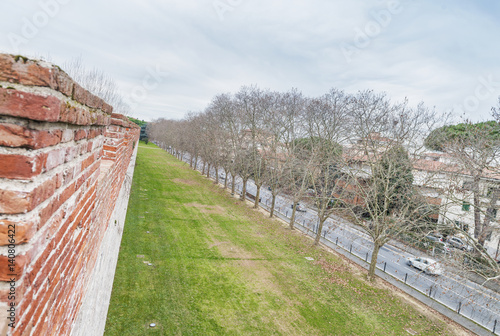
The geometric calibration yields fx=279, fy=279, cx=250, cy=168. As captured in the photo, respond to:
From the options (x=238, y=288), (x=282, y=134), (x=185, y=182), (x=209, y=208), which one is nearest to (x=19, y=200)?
(x=238, y=288)

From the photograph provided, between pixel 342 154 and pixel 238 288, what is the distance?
36.0 feet

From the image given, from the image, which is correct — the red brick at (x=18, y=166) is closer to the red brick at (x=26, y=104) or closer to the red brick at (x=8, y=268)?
the red brick at (x=26, y=104)

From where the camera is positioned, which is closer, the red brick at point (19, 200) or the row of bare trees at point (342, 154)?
the red brick at point (19, 200)

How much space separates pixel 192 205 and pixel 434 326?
1888cm

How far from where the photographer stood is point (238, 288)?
41.0 ft

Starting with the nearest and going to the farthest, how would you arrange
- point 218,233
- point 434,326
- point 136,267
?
point 434,326 → point 136,267 → point 218,233

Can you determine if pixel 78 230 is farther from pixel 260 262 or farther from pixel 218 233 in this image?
pixel 218 233

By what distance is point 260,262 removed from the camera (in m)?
15.6

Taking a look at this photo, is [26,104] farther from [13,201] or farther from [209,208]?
[209,208]

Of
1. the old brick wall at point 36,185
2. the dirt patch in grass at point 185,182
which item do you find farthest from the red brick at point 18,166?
the dirt patch in grass at point 185,182

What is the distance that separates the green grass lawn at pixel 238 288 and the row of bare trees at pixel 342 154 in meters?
2.63

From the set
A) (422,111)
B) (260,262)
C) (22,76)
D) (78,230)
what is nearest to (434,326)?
(260,262)

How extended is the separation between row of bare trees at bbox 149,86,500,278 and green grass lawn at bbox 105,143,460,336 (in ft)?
8.62

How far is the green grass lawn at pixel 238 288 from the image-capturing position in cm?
1002
